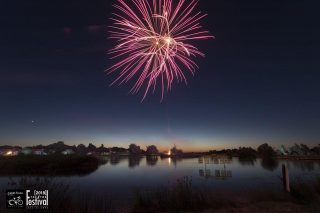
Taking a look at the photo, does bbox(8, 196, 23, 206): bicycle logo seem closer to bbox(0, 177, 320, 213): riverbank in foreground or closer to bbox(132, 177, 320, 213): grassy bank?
bbox(0, 177, 320, 213): riverbank in foreground

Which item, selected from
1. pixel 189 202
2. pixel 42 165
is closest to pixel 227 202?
pixel 189 202

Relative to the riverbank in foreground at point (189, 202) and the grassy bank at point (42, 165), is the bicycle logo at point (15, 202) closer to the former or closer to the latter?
the riverbank in foreground at point (189, 202)

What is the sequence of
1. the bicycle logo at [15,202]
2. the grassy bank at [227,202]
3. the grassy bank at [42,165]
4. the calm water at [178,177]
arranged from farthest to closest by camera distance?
the grassy bank at [42,165]
the calm water at [178,177]
the grassy bank at [227,202]
the bicycle logo at [15,202]

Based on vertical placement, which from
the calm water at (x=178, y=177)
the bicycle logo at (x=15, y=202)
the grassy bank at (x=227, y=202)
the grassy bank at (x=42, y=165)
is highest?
the bicycle logo at (x=15, y=202)

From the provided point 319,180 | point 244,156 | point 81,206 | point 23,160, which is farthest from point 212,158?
point 244,156

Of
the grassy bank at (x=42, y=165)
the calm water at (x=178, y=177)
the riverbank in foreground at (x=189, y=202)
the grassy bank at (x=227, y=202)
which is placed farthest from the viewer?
the grassy bank at (x=42, y=165)

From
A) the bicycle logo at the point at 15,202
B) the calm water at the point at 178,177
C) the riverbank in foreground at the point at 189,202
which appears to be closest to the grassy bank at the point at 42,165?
the calm water at the point at 178,177

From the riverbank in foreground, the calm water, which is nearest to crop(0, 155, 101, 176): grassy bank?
the calm water

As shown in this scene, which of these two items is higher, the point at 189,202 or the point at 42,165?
the point at 189,202

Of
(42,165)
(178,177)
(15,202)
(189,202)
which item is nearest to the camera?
(15,202)

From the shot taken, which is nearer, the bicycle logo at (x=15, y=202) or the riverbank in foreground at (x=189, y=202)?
the bicycle logo at (x=15, y=202)

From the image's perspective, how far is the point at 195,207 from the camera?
1328 centimetres

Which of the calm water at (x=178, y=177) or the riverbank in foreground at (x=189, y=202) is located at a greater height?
the riverbank in foreground at (x=189, y=202)

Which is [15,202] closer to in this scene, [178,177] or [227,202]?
[227,202]
